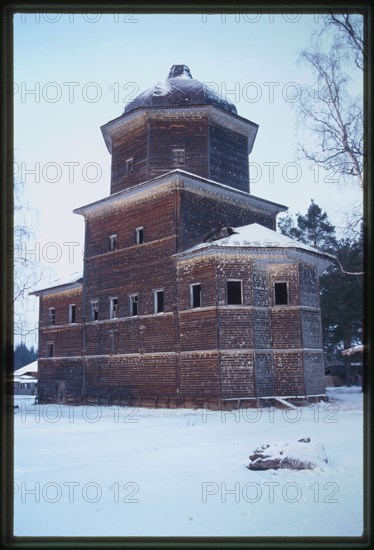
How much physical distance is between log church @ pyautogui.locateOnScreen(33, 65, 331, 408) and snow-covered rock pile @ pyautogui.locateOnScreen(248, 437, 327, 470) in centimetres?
965

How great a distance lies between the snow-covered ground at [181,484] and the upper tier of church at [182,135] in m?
13.2

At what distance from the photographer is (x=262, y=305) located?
19.3m

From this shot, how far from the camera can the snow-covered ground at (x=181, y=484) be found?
525cm

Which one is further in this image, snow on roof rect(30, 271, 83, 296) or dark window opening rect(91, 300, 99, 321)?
snow on roof rect(30, 271, 83, 296)

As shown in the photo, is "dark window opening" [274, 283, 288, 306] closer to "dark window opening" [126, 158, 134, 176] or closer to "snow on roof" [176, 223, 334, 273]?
"snow on roof" [176, 223, 334, 273]

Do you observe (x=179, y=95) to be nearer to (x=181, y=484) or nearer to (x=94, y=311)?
(x=94, y=311)

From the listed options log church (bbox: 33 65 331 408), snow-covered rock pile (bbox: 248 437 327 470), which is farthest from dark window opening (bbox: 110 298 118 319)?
snow-covered rock pile (bbox: 248 437 327 470)

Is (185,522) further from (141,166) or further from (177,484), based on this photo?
(141,166)

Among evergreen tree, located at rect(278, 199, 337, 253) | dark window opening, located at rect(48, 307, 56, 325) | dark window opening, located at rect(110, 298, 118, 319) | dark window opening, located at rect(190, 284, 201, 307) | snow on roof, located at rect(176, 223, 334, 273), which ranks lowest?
dark window opening, located at rect(48, 307, 56, 325)

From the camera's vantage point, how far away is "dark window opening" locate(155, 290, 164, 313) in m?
20.9

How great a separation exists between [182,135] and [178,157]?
1074 millimetres

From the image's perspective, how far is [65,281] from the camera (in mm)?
28469

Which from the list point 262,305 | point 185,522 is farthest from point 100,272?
point 185,522

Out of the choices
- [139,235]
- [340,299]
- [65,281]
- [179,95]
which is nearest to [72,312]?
[65,281]
